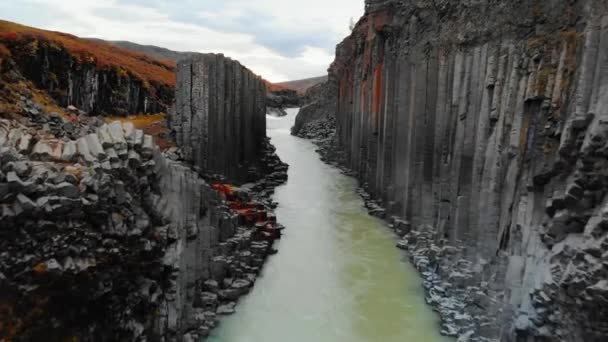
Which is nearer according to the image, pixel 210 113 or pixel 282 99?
pixel 210 113

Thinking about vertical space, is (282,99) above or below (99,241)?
above

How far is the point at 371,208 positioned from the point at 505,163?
37.6 feet

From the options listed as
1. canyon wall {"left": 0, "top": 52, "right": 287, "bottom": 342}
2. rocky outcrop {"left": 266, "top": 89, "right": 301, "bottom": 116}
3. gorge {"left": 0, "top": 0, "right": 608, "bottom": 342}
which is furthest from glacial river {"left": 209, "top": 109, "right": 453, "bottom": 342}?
rocky outcrop {"left": 266, "top": 89, "right": 301, "bottom": 116}

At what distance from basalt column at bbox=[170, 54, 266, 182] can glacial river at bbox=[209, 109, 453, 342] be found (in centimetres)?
385

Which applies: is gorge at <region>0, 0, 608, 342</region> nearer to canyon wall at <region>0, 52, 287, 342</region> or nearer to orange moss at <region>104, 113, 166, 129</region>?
canyon wall at <region>0, 52, 287, 342</region>

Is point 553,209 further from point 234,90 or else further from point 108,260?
point 234,90

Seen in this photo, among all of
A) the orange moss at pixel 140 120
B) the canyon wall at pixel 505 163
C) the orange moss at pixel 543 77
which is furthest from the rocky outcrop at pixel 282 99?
the orange moss at pixel 543 77

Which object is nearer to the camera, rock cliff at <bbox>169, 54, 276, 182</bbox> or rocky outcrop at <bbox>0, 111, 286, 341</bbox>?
rocky outcrop at <bbox>0, 111, 286, 341</bbox>

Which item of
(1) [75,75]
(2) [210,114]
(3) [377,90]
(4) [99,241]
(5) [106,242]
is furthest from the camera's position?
(1) [75,75]

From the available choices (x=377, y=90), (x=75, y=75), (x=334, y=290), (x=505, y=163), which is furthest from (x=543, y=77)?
(x=75, y=75)

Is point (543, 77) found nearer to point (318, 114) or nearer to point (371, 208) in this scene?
point (371, 208)

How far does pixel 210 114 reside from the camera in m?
20.5

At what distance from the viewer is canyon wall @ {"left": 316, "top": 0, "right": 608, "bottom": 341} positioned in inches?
348

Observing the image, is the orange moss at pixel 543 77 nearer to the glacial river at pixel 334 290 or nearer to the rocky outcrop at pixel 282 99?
the glacial river at pixel 334 290
